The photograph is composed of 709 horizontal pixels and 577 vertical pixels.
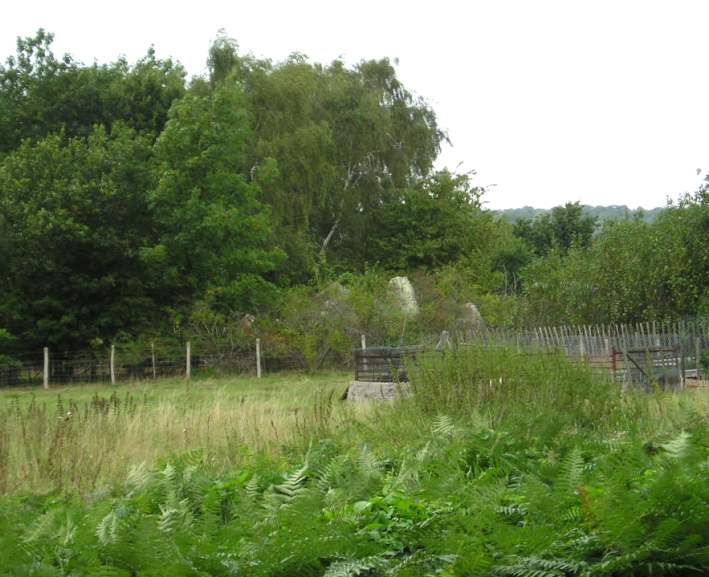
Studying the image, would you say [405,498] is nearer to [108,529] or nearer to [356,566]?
[356,566]

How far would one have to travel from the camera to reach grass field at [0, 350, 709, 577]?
3.76 meters

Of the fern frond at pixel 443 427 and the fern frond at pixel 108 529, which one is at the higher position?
the fern frond at pixel 443 427

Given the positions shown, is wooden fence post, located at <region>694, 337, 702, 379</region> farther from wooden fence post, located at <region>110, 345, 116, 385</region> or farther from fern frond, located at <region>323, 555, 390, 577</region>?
fern frond, located at <region>323, 555, 390, 577</region>

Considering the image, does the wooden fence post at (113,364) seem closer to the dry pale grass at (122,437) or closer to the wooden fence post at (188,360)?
the wooden fence post at (188,360)

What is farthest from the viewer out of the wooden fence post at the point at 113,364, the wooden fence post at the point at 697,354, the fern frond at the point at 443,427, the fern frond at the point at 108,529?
the wooden fence post at the point at 113,364

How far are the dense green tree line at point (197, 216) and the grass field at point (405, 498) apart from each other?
2496 centimetres

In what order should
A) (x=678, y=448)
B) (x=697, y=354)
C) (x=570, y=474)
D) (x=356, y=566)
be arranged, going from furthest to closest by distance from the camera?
(x=697, y=354), (x=678, y=448), (x=570, y=474), (x=356, y=566)

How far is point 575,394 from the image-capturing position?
10117mm

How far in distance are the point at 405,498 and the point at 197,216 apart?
32877mm

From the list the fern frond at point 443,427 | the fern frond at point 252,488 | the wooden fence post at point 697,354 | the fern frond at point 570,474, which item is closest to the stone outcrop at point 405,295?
the wooden fence post at point 697,354

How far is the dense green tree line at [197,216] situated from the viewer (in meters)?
35.0

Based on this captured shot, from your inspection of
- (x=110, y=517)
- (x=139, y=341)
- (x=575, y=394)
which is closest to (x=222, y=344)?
(x=139, y=341)

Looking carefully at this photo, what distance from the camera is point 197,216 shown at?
1448 inches

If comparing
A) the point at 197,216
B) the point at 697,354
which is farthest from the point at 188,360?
the point at 697,354
